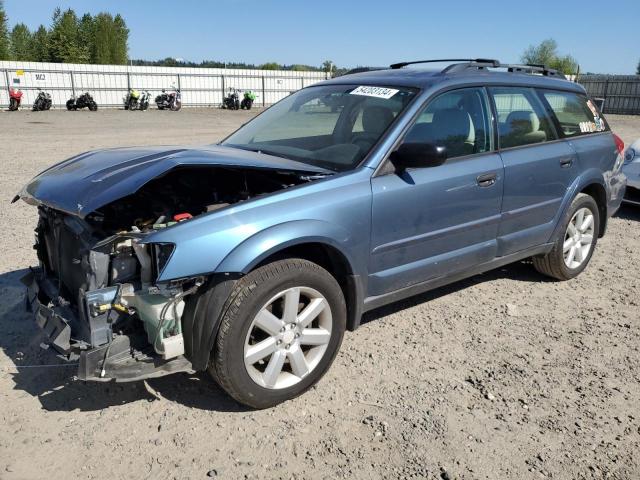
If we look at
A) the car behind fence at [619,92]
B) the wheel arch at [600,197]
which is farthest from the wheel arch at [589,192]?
the car behind fence at [619,92]

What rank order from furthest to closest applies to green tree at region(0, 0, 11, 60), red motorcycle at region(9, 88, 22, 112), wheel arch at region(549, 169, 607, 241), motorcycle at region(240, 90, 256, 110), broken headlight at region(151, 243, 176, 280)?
green tree at region(0, 0, 11, 60)
motorcycle at region(240, 90, 256, 110)
red motorcycle at region(9, 88, 22, 112)
wheel arch at region(549, 169, 607, 241)
broken headlight at region(151, 243, 176, 280)

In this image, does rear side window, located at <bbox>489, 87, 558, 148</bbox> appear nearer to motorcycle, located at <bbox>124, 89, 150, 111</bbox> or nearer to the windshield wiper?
the windshield wiper

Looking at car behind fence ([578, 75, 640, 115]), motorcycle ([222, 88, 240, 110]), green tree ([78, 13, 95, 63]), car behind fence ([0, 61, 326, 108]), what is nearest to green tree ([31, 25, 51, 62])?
green tree ([78, 13, 95, 63])

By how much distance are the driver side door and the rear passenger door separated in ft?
0.46

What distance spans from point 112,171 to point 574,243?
4.05 m

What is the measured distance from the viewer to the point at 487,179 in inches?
153

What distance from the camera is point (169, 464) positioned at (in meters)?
2.64

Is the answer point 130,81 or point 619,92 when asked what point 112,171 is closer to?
point 130,81

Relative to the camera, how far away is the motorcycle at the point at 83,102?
90.8ft

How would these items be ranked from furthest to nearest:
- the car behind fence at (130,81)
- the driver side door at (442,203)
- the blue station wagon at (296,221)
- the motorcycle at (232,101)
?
the motorcycle at (232,101)
the car behind fence at (130,81)
the driver side door at (442,203)
the blue station wagon at (296,221)

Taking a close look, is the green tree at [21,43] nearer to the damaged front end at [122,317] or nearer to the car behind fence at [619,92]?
the car behind fence at [619,92]

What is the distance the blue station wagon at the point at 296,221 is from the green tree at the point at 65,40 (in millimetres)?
69049

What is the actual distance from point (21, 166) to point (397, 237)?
9.41m

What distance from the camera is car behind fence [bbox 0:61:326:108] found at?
2803 centimetres
